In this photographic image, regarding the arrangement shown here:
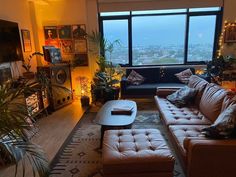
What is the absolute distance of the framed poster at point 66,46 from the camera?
471 centimetres

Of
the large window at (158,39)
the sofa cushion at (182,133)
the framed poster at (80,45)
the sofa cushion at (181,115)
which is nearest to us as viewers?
the sofa cushion at (182,133)

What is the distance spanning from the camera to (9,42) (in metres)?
3.23

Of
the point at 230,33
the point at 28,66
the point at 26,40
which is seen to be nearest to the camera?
the point at 28,66

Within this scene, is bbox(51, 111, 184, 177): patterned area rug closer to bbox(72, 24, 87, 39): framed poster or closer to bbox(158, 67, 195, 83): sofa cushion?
bbox(158, 67, 195, 83): sofa cushion

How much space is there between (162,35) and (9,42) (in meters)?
3.47

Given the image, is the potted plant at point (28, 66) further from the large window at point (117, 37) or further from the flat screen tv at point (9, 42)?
the large window at point (117, 37)

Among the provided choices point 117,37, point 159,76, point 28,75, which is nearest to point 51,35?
point 28,75

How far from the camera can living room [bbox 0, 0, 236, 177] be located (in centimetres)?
248

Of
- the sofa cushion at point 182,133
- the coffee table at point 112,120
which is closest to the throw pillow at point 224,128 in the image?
the sofa cushion at point 182,133

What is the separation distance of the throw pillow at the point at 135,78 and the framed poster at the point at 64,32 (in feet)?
5.71

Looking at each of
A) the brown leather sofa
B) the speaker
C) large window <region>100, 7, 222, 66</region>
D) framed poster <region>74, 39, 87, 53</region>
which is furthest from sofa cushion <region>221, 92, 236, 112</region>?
framed poster <region>74, 39, 87, 53</region>

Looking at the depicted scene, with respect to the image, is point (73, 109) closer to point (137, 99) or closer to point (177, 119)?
point (137, 99)

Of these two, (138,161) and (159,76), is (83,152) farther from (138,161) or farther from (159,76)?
(159,76)

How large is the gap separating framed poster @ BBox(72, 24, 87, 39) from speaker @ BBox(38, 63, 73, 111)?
2.59ft
